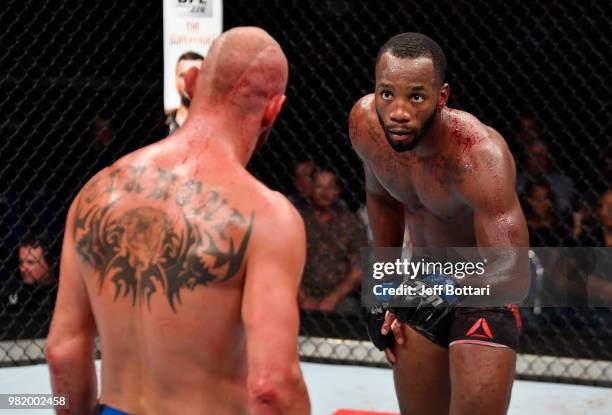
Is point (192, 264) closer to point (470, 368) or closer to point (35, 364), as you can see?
point (470, 368)

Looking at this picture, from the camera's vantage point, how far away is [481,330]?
6.88 ft

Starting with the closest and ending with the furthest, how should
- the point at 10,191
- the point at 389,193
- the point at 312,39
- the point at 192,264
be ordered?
the point at 192,264
the point at 389,193
the point at 10,191
the point at 312,39

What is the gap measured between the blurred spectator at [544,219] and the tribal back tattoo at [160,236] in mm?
2807

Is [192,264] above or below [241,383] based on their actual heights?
above

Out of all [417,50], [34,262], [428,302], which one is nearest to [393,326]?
[428,302]

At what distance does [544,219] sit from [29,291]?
2299mm

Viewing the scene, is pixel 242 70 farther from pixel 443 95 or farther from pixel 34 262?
pixel 34 262

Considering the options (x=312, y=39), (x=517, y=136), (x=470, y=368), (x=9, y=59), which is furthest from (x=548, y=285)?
(x=9, y=59)

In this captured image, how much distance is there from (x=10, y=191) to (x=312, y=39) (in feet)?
5.16

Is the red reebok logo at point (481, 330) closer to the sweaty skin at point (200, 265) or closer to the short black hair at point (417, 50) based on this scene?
the short black hair at point (417, 50)

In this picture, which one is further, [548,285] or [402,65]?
[548,285]

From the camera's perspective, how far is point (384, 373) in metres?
3.78

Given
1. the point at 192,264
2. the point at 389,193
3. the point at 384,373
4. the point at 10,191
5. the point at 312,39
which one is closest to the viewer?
the point at 192,264

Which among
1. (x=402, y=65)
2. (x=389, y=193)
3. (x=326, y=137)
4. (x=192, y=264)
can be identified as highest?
(x=326, y=137)
